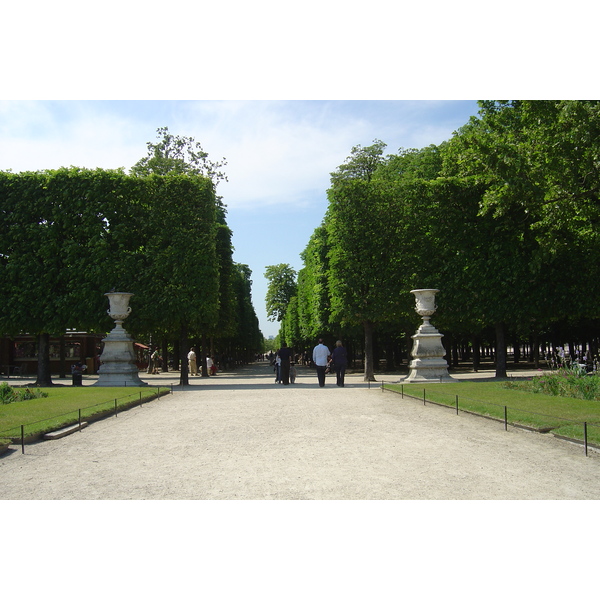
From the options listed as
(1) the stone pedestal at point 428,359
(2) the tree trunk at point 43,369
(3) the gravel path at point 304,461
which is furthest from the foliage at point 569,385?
(2) the tree trunk at point 43,369

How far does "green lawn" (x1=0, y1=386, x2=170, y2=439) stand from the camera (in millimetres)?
10977

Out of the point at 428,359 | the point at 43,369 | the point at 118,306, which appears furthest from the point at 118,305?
the point at 428,359

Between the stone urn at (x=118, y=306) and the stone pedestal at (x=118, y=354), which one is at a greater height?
the stone urn at (x=118, y=306)

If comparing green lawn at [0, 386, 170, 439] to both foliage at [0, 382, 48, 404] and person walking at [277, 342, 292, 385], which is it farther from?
person walking at [277, 342, 292, 385]

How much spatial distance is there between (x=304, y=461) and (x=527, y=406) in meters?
7.03

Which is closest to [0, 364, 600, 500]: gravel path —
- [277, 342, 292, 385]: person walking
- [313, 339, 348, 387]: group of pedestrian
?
[313, 339, 348, 387]: group of pedestrian

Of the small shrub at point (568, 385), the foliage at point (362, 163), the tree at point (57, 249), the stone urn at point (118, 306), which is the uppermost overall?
the foliage at point (362, 163)

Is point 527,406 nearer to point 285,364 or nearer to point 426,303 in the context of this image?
point 426,303

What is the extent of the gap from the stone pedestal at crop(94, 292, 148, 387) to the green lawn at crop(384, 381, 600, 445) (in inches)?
433

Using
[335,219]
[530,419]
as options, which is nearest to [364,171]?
[335,219]

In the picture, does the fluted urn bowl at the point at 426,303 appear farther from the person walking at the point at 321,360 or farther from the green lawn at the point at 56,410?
the green lawn at the point at 56,410

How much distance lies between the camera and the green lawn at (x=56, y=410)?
1098 cm

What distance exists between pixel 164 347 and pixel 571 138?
1399 inches

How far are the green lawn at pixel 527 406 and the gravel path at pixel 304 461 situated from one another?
1.31ft
